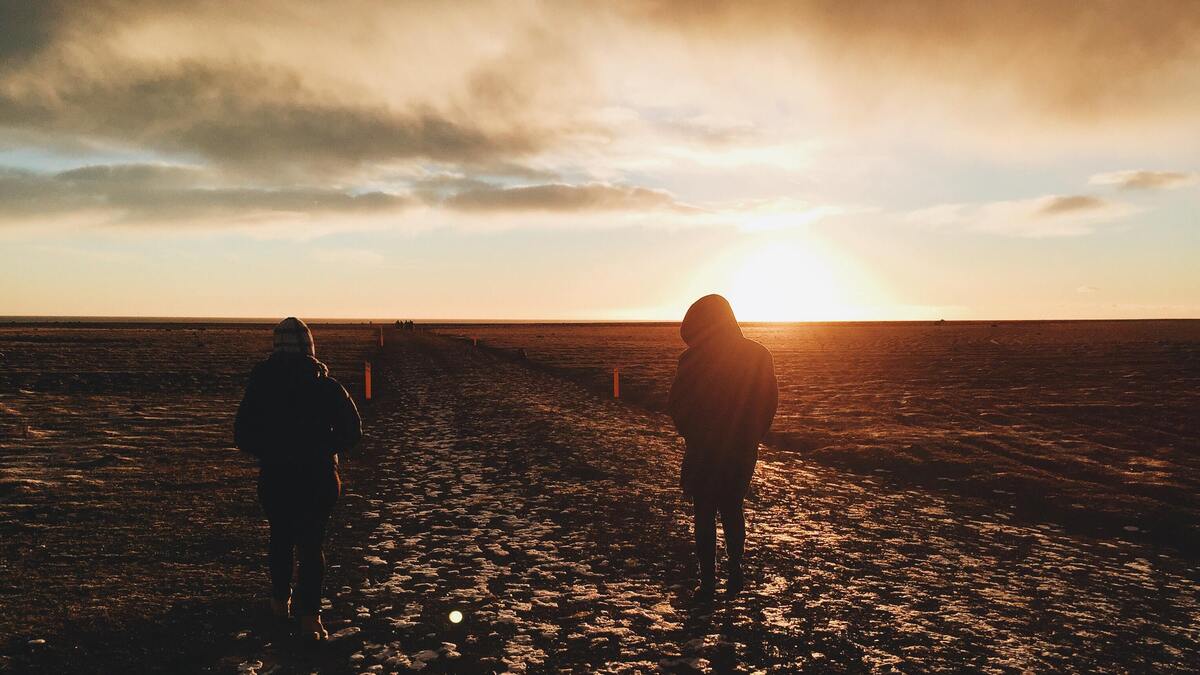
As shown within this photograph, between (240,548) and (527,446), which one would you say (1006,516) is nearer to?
(527,446)

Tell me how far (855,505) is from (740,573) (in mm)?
4615

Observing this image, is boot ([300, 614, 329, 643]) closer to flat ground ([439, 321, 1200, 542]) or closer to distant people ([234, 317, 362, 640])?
distant people ([234, 317, 362, 640])

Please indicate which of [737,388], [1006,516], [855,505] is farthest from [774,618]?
[1006,516]

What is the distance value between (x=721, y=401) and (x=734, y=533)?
136 cm

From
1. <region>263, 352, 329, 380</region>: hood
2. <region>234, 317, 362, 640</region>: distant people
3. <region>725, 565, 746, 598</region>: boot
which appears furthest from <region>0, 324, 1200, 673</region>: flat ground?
<region>263, 352, 329, 380</region>: hood

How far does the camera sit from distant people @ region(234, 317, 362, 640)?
5590 mm

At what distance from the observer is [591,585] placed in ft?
23.0

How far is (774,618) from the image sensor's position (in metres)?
6.20

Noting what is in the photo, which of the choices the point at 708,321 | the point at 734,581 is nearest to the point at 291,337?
the point at 708,321

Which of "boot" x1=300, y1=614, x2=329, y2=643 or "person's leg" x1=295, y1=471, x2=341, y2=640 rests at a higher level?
"person's leg" x1=295, y1=471, x2=341, y2=640

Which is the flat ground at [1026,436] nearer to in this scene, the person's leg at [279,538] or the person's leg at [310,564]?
the person's leg at [310,564]

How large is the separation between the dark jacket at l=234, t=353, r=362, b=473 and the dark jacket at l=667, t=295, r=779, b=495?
3116 mm

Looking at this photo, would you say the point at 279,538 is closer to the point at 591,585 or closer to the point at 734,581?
the point at 591,585

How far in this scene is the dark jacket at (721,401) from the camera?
6672mm
